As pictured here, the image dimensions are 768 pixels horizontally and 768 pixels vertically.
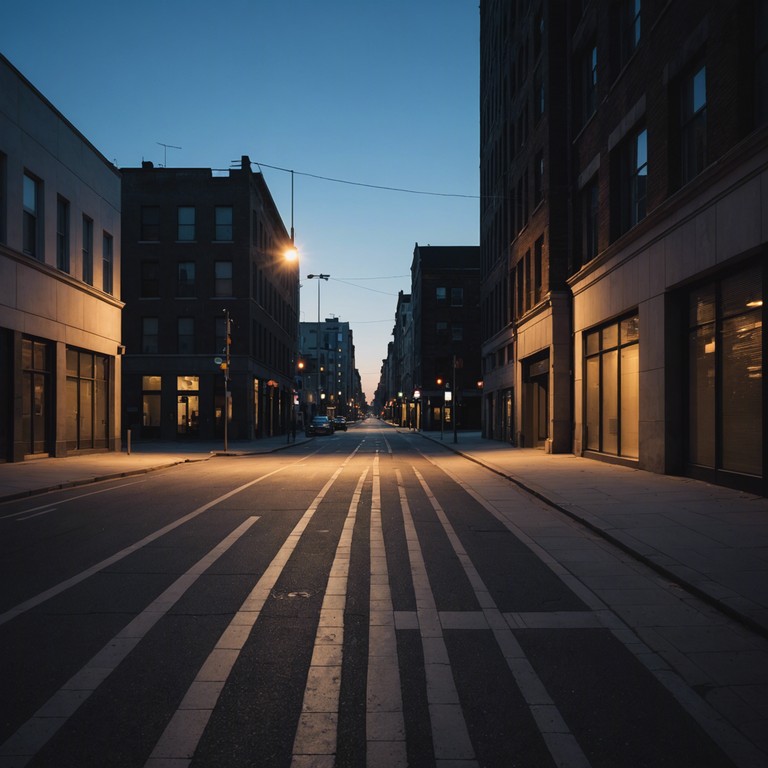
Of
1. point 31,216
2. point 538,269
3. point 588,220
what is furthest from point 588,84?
point 31,216

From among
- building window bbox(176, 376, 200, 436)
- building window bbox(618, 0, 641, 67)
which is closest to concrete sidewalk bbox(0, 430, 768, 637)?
building window bbox(618, 0, 641, 67)

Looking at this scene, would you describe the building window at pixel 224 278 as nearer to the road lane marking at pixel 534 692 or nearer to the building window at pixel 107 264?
the building window at pixel 107 264

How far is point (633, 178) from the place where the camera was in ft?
64.8

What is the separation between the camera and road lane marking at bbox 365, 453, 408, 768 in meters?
3.45

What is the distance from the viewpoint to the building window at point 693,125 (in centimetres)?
1513

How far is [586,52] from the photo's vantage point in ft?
80.7

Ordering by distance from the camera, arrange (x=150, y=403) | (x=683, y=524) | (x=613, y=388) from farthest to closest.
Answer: (x=150, y=403) → (x=613, y=388) → (x=683, y=524)

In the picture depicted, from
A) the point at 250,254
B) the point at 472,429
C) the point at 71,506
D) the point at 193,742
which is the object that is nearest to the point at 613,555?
the point at 193,742

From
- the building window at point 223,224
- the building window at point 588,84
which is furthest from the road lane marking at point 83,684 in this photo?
the building window at point 223,224

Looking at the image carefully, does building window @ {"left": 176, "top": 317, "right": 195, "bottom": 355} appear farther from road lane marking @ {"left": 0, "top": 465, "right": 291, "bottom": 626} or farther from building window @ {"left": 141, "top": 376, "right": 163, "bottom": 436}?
road lane marking @ {"left": 0, "top": 465, "right": 291, "bottom": 626}

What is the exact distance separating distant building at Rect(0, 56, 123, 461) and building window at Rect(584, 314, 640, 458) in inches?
740

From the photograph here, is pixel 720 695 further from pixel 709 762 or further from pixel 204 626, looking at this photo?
pixel 204 626

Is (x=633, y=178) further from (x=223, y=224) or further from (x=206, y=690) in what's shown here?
(x=223, y=224)

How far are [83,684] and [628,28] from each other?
21.7 meters
